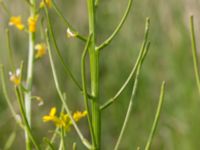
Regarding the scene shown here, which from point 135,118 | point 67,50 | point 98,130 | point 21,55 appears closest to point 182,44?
point 135,118

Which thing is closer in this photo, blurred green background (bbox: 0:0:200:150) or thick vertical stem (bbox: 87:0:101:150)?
thick vertical stem (bbox: 87:0:101:150)

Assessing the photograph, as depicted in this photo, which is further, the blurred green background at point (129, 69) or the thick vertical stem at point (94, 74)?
the blurred green background at point (129, 69)

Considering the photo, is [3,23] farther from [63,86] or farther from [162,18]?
[162,18]

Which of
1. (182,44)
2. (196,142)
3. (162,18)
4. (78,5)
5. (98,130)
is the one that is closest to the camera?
(98,130)

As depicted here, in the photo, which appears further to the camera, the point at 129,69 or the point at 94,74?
the point at 129,69

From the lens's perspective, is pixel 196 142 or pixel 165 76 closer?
pixel 196 142

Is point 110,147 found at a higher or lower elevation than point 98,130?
lower

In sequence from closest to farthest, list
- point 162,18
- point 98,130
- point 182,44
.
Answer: point 98,130
point 182,44
point 162,18

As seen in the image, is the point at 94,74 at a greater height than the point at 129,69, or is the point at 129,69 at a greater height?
the point at 94,74
